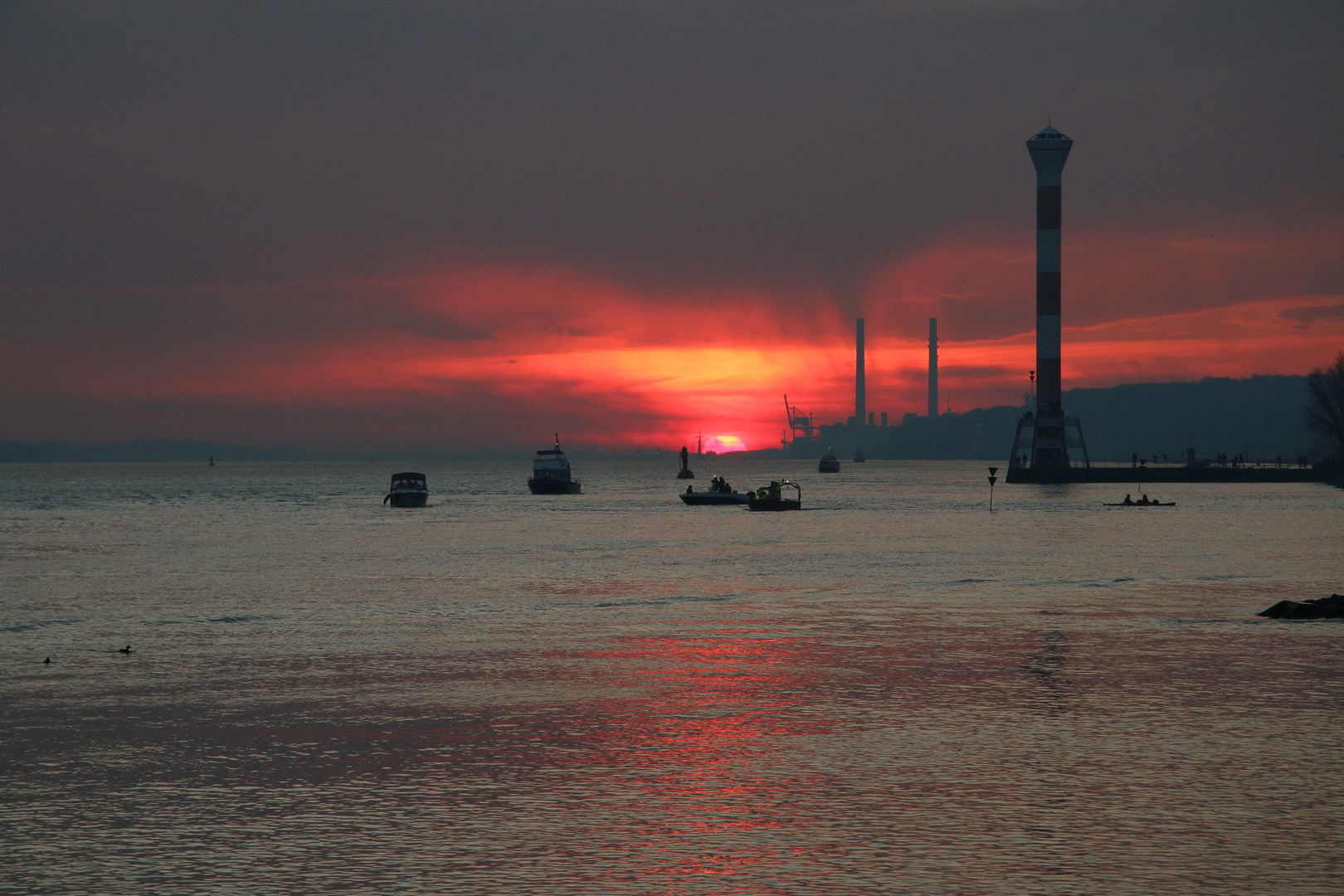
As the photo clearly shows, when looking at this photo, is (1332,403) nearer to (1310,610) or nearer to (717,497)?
(717,497)

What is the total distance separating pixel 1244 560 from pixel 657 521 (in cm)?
5407

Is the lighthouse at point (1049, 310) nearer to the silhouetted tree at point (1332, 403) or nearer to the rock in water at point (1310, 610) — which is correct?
the silhouetted tree at point (1332, 403)

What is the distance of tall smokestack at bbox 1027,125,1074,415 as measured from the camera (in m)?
178

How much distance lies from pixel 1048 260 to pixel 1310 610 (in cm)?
15049

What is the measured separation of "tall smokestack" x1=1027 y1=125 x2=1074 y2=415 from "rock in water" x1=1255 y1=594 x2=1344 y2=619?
14905 cm

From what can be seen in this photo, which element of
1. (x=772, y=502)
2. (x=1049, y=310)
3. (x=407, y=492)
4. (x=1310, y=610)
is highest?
(x=1049, y=310)

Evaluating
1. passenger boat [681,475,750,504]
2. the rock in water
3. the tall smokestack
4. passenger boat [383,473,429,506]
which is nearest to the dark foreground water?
the rock in water

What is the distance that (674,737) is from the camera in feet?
60.5

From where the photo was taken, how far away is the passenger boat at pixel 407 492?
5379 inches

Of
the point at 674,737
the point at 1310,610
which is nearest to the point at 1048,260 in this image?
the point at 1310,610

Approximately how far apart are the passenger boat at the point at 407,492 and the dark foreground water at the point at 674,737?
88.3 meters

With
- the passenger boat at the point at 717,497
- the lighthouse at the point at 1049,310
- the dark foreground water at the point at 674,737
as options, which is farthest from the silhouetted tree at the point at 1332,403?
the dark foreground water at the point at 674,737

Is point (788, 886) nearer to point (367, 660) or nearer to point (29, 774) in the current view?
point (29, 774)

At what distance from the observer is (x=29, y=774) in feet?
52.5
